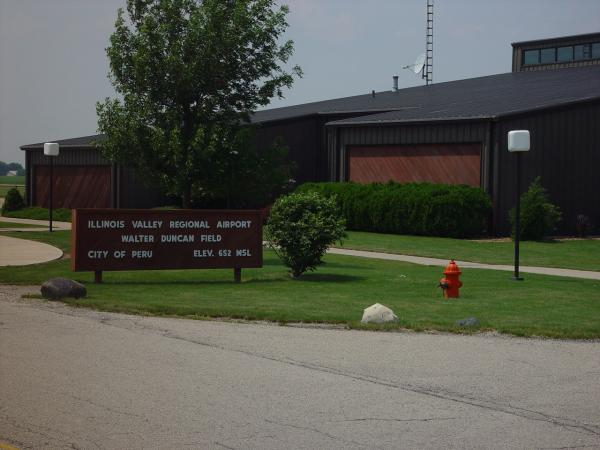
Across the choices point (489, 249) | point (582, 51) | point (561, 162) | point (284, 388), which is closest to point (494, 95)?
point (561, 162)

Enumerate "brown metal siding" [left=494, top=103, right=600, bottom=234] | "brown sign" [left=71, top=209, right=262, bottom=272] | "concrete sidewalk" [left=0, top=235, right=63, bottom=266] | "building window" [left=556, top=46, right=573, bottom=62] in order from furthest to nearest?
1. "building window" [left=556, top=46, right=573, bottom=62]
2. "brown metal siding" [left=494, top=103, right=600, bottom=234]
3. "concrete sidewalk" [left=0, top=235, right=63, bottom=266]
4. "brown sign" [left=71, top=209, right=262, bottom=272]

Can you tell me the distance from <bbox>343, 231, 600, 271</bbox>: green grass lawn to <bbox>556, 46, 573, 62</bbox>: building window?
20807 mm

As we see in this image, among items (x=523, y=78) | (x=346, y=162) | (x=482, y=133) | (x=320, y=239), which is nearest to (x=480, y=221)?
(x=482, y=133)

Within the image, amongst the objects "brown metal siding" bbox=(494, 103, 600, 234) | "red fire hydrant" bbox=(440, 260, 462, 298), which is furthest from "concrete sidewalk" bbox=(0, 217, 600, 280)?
"brown metal siding" bbox=(494, 103, 600, 234)

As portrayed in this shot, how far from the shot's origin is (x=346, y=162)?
34969 mm

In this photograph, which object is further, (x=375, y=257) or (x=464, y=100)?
(x=464, y=100)

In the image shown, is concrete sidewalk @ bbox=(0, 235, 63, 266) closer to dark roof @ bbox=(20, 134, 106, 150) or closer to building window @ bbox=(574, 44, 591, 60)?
dark roof @ bbox=(20, 134, 106, 150)

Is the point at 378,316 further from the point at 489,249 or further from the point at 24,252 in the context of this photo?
the point at 489,249

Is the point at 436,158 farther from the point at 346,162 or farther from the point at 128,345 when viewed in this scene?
the point at 128,345

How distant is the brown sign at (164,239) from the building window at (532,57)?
116 feet

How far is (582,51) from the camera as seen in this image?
155ft

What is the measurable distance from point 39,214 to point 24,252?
18.6m

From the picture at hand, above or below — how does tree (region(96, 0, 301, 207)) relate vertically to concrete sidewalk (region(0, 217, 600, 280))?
above

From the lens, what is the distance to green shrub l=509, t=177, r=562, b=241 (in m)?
28.2
